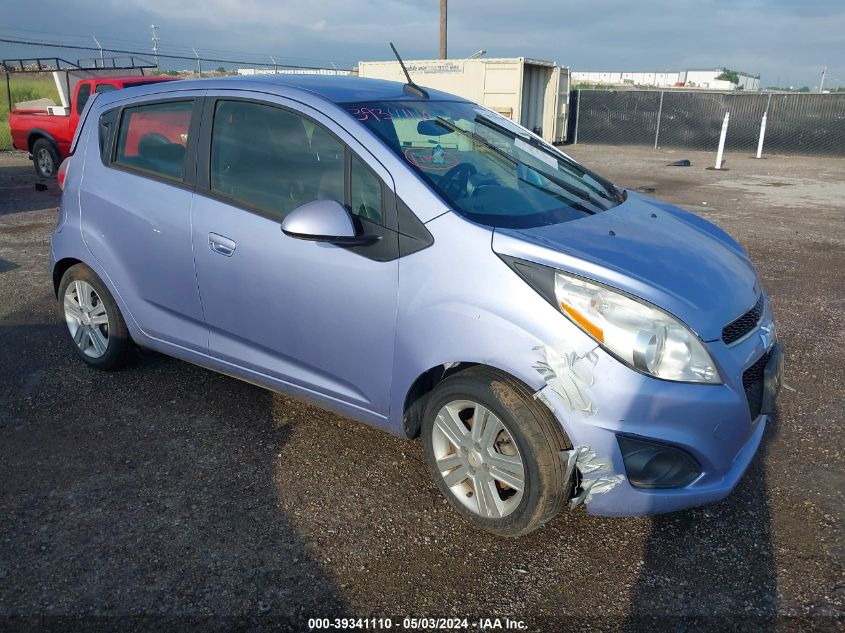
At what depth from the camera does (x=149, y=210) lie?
3582 millimetres

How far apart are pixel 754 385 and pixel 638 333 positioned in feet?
2.06

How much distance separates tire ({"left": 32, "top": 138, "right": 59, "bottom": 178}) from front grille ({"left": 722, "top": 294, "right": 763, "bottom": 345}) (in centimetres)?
1257

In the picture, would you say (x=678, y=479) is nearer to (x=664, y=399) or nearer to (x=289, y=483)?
(x=664, y=399)

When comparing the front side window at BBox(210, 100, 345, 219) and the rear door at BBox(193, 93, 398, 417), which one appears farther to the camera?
the front side window at BBox(210, 100, 345, 219)

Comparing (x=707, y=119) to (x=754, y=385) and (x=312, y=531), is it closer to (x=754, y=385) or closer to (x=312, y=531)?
(x=754, y=385)

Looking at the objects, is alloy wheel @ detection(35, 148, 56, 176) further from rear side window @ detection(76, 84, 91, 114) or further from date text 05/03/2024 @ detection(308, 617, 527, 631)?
date text 05/03/2024 @ detection(308, 617, 527, 631)

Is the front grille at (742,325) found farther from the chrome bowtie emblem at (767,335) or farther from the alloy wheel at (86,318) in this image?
the alloy wheel at (86,318)

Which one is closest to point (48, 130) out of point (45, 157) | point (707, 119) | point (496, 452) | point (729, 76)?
point (45, 157)

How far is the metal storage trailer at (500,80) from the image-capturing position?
18172 millimetres

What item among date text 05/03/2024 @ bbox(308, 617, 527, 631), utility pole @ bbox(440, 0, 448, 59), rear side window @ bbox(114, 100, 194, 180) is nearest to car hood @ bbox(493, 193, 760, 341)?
date text 05/03/2024 @ bbox(308, 617, 527, 631)

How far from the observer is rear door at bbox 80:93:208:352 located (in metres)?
3.48

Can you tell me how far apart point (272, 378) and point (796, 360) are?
3.42 m

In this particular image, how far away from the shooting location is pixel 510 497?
270cm

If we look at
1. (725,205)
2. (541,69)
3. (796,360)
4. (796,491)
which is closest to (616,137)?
(541,69)
